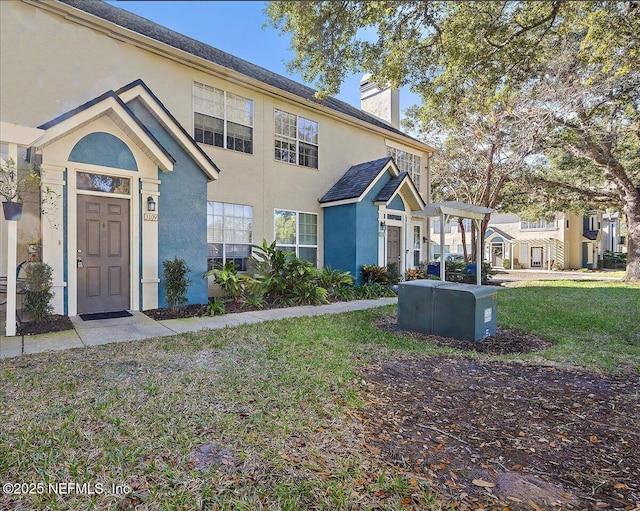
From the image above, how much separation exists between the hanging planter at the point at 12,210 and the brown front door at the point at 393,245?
34.8ft

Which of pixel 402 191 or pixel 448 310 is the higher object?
pixel 402 191

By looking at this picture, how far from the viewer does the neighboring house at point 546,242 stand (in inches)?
1243

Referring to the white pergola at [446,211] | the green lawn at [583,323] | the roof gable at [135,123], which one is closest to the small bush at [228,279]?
the roof gable at [135,123]

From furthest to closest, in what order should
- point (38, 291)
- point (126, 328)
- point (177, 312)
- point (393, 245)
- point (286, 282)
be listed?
1. point (393, 245)
2. point (286, 282)
3. point (177, 312)
4. point (126, 328)
5. point (38, 291)

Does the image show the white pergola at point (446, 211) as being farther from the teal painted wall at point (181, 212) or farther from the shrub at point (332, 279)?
the teal painted wall at point (181, 212)

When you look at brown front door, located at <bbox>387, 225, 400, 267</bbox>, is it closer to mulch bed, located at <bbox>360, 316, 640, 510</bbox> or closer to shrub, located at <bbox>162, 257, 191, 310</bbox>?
shrub, located at <bbox>162, 257, 191, 310</bbox>

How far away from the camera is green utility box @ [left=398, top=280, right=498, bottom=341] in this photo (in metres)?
5.96

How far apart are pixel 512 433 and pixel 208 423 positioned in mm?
2618

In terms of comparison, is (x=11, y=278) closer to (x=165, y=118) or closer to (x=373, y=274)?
(x=165, y=118)

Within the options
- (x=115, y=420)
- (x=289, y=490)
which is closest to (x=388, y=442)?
(x=289, y=490)

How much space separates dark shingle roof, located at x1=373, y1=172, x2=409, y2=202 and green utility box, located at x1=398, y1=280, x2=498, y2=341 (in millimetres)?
6081

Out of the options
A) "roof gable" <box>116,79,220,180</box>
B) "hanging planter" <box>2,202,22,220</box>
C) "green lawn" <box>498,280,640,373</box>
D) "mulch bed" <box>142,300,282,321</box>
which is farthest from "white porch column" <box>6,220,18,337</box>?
"green lawn" <box>498,280,640,373</box>

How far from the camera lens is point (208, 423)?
3.08 meters

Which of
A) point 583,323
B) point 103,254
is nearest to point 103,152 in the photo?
point 103,254
